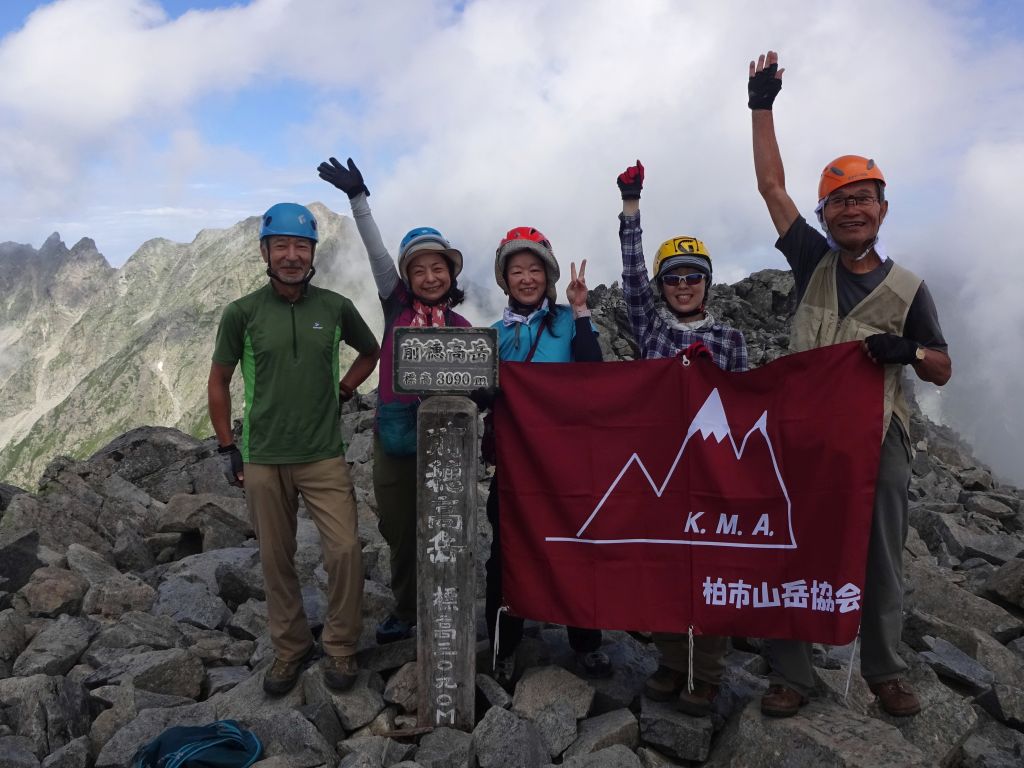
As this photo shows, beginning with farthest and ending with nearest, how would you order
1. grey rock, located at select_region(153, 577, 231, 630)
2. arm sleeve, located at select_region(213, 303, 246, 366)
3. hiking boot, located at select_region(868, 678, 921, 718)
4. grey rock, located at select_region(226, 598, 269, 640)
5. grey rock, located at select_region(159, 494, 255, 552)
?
grey rock, located at select_region(159, 494, 255, 552), grey rock, located at select_region(153, 577, 231, 630), grey rock, located at select_region(226, 598, 269, 640), arm sleeve, located at select_region(213, 303, 246, 366), hiking boot, located at select_region(868, 678, 921, 718)

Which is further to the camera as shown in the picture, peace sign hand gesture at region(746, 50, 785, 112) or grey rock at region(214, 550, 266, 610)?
grey rock at region(214, 550, 266, 610)

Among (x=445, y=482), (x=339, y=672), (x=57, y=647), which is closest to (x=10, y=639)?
(x=57, y=647)

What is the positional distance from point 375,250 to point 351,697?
141 inches

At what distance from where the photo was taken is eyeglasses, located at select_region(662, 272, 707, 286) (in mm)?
5723

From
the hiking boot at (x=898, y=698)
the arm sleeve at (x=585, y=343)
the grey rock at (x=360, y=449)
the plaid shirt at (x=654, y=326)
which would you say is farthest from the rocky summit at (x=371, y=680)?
the grey rock at (x=360, y=449)

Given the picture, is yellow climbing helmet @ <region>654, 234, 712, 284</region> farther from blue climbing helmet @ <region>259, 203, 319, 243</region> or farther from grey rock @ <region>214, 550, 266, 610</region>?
grey rock @ <region>214, 550, 266, 610</region>

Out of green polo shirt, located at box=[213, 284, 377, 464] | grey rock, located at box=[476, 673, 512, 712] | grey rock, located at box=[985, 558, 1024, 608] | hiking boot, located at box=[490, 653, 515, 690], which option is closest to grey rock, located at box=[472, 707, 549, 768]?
grey rock, located at box=[476, 673, 512, 712]

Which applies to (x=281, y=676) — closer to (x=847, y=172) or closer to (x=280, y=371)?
(x=280, y=371)

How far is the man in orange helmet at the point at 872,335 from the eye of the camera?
5172 millimetres

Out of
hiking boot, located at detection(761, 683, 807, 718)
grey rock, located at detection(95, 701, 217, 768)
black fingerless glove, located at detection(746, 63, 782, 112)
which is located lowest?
grey rock, located at detection(95, 701, 217, 768)

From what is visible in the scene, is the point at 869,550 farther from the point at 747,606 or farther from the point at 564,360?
the point at 564,360

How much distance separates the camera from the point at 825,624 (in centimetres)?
537

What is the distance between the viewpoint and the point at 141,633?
7.48 metres

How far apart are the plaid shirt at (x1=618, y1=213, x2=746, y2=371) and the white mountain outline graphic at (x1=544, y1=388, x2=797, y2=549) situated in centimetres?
38
